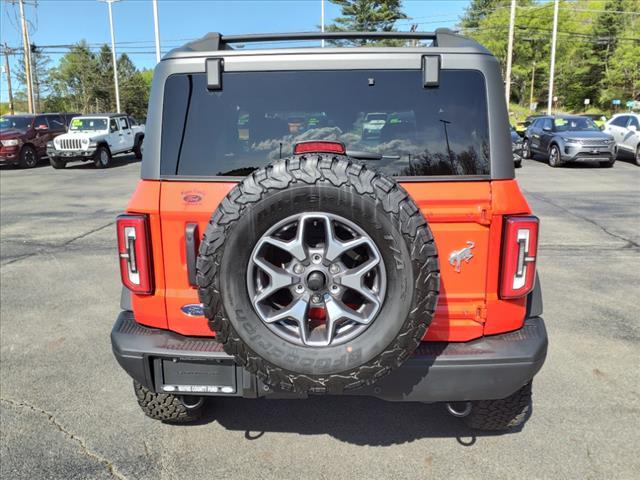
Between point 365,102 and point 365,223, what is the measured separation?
2.28 ft

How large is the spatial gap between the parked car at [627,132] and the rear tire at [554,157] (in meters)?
2.54

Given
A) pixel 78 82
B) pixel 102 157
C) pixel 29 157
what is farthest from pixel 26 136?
pixel 78 82

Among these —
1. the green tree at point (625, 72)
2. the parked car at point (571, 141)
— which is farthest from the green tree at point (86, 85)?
the parked car at point (571, 141)

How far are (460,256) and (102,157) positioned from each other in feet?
64.8

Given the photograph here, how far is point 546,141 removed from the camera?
18.8 metres

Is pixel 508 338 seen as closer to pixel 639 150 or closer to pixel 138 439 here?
pixel 138 439

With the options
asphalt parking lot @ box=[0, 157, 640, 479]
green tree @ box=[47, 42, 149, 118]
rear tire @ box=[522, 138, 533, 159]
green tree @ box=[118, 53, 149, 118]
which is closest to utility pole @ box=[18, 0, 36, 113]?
rear tire @ box=[522, 138, 533, 159]

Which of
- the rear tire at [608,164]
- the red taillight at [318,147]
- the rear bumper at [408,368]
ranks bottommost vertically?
the rear tire at [608,164]

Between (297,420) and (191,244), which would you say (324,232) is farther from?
(297,420)

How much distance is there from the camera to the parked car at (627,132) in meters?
17.8

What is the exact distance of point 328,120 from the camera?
2523 mm

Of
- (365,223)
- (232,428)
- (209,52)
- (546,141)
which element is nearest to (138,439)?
(232,428)

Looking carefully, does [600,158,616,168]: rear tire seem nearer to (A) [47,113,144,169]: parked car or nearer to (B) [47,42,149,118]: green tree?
(A) [47,113,144,169]: parked car

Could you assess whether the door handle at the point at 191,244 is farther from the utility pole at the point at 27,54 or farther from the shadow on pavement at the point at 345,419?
the utility pole at the point at 27,54
